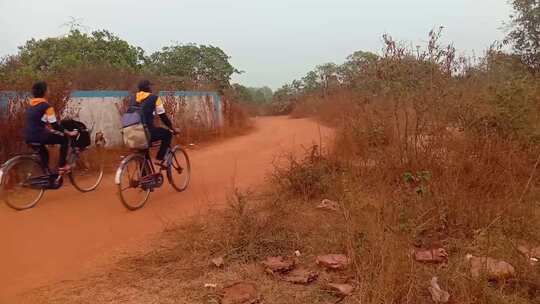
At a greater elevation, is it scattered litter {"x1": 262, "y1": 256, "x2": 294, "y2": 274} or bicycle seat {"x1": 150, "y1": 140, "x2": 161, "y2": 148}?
bicycle seat {"x1": 150, "y1": 140, "x2": 161, "y2": 148}

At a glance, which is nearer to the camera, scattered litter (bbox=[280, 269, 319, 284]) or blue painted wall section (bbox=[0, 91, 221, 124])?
scattered litter (bbox=[280, 269, 319, 284])

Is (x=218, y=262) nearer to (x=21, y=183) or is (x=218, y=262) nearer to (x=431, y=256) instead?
(x=431, y=256)

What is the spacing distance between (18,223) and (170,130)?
7.57 ft

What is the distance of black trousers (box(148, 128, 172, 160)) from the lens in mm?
6837

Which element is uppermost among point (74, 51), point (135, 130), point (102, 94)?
point (74, 51)

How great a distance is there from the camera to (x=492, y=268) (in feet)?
12.2

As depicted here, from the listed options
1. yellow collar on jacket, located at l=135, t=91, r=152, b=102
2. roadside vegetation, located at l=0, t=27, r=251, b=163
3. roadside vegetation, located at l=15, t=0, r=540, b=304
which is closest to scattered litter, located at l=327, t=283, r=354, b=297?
roadside vegetation, located at l=15, t=0, r=540, b=304

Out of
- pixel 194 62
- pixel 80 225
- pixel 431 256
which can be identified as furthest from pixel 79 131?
pixel 194 62

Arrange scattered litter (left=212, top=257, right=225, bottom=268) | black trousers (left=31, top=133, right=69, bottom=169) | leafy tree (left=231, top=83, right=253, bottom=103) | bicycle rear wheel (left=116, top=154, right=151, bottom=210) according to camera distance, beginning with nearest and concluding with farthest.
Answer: scattered litter (left=212, top=257, right=225, bottom=268) < bicycle rear wheel (left=116, top=154, right=151, bottom=210) < black trousers (left=31, top=133, right=69, bottom=169) < leafy tree (left=231, top=83, right=253, bottom=103)

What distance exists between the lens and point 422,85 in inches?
243

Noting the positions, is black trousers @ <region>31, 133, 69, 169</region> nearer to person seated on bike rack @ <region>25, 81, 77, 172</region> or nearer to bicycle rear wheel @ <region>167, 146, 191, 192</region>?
person seated on bike rack @ <region>25, 81, 77, 172</region>

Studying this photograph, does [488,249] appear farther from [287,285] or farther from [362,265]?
[287,285]

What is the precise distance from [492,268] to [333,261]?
124 cm

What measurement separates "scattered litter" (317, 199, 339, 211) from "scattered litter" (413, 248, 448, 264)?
1592 millimetres
